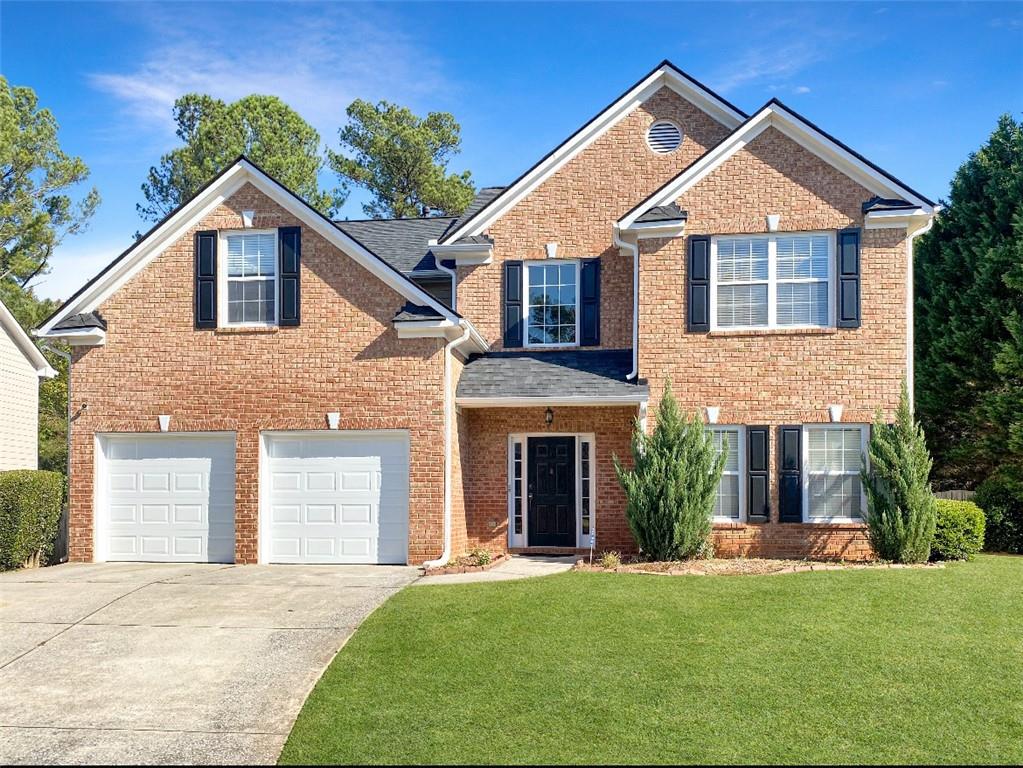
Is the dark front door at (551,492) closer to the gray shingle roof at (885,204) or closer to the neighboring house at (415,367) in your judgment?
the neighboring house at (415,367)

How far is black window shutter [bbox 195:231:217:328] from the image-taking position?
16531mm

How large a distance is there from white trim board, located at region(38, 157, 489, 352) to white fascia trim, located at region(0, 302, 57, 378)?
21.9 feet

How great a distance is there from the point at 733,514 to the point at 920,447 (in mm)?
3172

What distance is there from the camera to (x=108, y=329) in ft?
54.9

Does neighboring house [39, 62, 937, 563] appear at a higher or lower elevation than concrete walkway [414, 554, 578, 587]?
higher

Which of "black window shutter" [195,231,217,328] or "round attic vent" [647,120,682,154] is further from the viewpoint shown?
"round attic vent" [647,120,682,154]

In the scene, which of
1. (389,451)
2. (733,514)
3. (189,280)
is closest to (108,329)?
(189,280)

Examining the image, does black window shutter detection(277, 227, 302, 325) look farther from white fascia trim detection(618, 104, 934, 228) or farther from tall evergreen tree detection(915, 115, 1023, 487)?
tall evergreen tree detection(915, 115, 1023, 487)

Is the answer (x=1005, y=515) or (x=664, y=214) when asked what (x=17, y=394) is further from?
(x=1005, y=515)

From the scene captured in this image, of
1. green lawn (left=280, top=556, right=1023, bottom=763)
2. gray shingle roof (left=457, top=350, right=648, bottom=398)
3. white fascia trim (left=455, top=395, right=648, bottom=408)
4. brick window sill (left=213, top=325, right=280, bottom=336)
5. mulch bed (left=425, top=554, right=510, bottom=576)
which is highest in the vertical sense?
brick window sill (left=213, top=325, right=280, bottom=336)

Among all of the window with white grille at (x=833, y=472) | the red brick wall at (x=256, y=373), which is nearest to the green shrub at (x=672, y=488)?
the window with white grille at (x=833, y=472)

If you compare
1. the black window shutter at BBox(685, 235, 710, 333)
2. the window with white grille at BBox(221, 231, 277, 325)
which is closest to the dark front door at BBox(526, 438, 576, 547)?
the black window shutter at BBox(685, 235, 710, 333)

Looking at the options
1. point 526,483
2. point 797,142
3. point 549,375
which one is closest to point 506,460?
point 526,483

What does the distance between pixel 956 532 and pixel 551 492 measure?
22.4 ft
